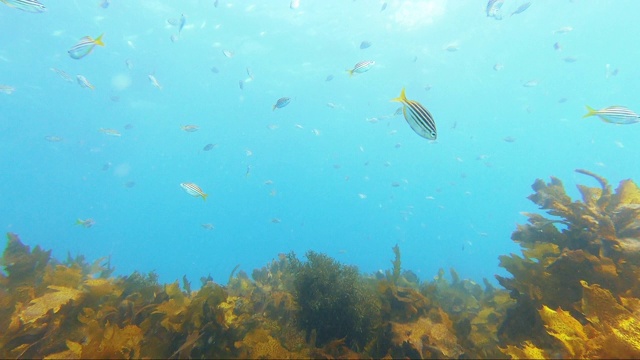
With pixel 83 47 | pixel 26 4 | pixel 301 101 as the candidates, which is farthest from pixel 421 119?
pixel 301 101

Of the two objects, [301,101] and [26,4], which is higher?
[301,101]

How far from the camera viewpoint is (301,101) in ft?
154

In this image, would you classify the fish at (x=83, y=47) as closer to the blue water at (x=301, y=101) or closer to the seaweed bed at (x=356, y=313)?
the seaweed bed at (x=356, y=313)

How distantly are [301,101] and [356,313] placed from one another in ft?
152

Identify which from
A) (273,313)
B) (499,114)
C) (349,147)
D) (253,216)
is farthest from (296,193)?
(273,313)

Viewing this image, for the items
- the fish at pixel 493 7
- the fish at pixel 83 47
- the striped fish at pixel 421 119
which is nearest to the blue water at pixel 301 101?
the fish at pixel 83 47

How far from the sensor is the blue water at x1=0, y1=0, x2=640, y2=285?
88.4 feet

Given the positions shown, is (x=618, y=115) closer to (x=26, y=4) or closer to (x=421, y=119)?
(x=421, y=119)

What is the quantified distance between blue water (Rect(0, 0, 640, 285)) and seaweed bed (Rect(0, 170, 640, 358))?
23.3 ft

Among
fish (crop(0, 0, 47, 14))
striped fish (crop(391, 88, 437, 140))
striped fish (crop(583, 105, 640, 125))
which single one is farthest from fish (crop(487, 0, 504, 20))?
fish (crop(0, 0, 47, 14))

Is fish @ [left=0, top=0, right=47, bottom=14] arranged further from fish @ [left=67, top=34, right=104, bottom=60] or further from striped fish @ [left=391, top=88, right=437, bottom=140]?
striped fish @ [left=391, top=88, right=437, bottom=140]

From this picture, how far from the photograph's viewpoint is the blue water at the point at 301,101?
88.4 ft

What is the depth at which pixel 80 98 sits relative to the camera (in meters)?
43.2

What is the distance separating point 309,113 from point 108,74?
29807mm
